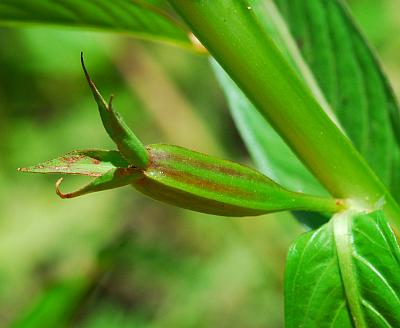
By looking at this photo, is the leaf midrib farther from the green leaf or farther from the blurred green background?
the blurred green background

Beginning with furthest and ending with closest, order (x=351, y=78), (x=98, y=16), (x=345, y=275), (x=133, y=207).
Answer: (x=133, y=207), (x=351, y=78), (x=98, y=16), (x=345, y=275)

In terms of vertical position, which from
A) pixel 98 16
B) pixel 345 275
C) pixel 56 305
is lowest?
pixel 56 305

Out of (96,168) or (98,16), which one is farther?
(98,16)

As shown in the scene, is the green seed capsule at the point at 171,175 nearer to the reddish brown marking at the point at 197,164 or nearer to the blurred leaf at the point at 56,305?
the reddish brown marking at the point at 197,164

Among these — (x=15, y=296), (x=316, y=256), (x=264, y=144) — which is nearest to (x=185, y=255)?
(x=15, y=296)

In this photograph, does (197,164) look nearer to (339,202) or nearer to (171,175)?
(171,175)

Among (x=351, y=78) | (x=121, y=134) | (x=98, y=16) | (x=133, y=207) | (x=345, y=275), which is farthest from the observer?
(x=133, y=207)

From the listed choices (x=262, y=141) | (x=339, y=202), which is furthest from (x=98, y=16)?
(x=339, y=202)

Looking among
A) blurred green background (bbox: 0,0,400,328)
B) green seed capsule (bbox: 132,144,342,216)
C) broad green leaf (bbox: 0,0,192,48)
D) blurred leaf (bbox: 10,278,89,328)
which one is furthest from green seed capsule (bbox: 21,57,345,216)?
blurred green background (bbox: 0,0,400,328)

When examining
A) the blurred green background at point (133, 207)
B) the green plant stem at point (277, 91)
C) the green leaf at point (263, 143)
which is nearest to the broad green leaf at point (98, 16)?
the green leaf at point (263, 143)
